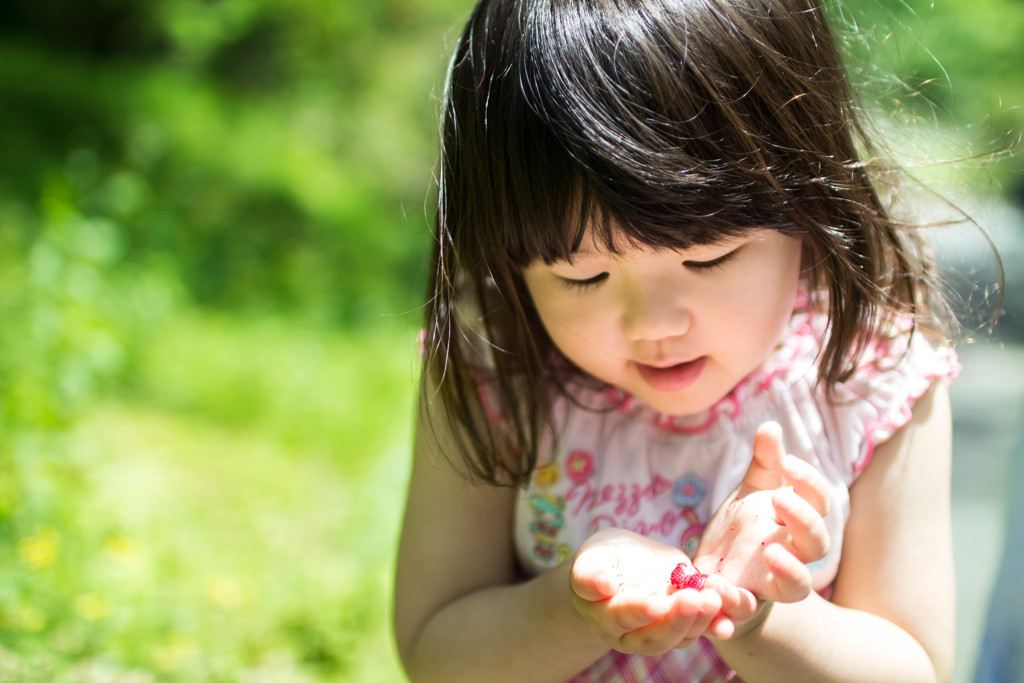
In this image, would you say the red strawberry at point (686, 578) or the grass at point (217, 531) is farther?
the grass at point (217, 531)

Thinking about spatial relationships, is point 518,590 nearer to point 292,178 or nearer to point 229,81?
point 292,178

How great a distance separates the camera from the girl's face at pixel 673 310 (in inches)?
41.1

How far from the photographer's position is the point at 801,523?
0.94 meters

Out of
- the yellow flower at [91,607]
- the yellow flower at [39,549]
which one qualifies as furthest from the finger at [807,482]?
the yellow flower at [39,549]

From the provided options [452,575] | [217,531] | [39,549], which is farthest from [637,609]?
[217,531]

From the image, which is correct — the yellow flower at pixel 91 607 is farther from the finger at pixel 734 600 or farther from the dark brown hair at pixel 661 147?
the finger at pixel 734 600

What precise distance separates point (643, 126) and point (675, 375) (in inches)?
12.4

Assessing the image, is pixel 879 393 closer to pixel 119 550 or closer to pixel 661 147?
pixel 661 147

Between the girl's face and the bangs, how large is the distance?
1.3 inches

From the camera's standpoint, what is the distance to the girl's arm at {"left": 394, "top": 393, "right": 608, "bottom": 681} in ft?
4.07

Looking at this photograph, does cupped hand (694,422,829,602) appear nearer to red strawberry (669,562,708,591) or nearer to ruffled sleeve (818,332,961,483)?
red strawberry (669,562,708,591)

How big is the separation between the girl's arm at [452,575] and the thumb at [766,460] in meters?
0.35

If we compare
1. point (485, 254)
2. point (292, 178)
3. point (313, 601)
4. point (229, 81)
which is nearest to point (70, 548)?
point (313, 601)

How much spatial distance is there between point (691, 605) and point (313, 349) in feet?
14.2
